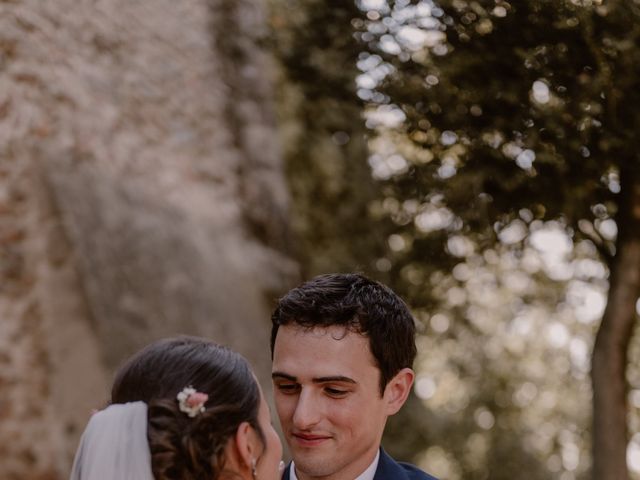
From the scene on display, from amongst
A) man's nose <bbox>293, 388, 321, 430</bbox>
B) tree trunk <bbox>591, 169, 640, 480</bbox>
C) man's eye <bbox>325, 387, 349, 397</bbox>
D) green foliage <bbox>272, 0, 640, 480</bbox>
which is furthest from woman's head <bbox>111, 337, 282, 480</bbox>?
tree trunk <bbox>591, 169, 640, 480</bbox>

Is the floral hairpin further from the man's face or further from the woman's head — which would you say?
the man's face

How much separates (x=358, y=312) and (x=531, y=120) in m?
0.94

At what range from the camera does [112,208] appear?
5527 mm

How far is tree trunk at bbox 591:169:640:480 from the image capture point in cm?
336

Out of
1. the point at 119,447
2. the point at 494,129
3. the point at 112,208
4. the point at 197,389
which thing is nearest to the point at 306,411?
the point at 197,389

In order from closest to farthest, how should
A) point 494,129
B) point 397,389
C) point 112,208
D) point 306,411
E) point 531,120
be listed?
point 306,411, point 397,389, point 531,120, point 494,129, point 112,208

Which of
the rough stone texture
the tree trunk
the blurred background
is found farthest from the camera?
the rough stone texture

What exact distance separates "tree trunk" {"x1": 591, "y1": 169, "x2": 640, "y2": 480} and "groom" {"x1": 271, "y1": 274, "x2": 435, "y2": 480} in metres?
0.93

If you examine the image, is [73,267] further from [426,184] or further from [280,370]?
[280,370]

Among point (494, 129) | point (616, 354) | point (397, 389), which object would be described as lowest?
point (616, 354)

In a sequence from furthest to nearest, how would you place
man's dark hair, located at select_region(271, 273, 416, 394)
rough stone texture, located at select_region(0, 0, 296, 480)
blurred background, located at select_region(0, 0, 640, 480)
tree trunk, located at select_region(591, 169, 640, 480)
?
rough stone texture, located at select_region(0, 0, 296, 480) < tree trunk, located at select_region(591, 169, 640, 480) < blurred background, located at select_region(0, 0, 640, 480) < man's dark hair, located at select_region(271, 273, 416, 394)

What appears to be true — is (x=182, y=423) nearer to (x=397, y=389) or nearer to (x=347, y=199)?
(x=397, y=389)

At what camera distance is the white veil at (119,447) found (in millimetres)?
2225

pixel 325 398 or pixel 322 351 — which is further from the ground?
pixel 322 351
